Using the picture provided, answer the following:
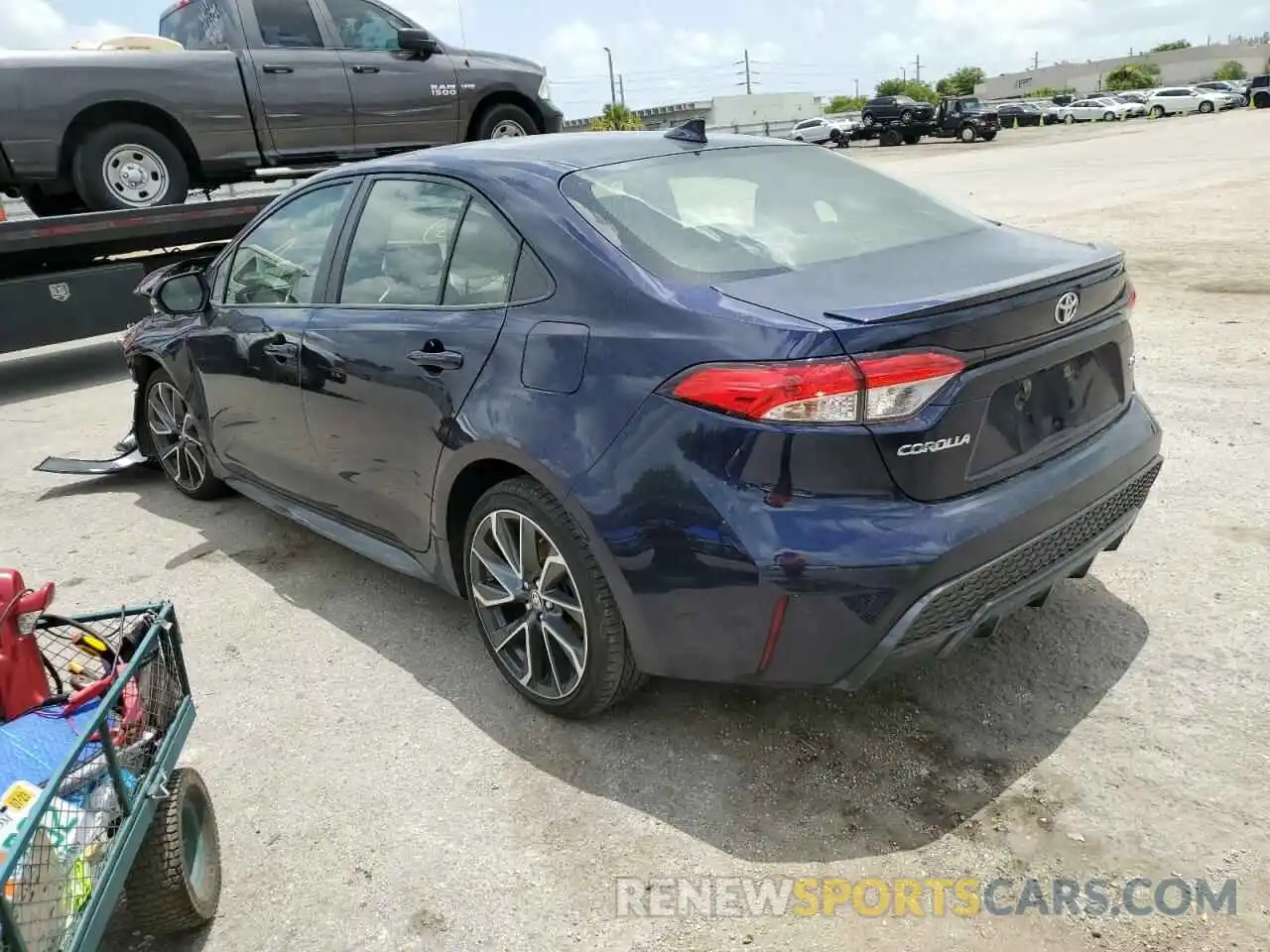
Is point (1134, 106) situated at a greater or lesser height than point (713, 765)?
lesser

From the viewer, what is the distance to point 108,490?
5.49m

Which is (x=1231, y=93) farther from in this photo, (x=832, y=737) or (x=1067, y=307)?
(x=832, y=737)

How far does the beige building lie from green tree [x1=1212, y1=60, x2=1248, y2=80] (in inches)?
57.7

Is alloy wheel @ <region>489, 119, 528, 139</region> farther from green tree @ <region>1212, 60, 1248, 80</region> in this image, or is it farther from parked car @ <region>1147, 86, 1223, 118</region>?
green tree @ <region>1212, 60, 1248, 80</region>

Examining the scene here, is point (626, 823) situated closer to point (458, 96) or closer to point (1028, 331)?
point (1028, 331)

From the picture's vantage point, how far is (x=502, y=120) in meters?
9.52

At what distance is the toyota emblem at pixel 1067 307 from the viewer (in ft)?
8.29

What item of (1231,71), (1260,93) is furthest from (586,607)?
(1231,71)

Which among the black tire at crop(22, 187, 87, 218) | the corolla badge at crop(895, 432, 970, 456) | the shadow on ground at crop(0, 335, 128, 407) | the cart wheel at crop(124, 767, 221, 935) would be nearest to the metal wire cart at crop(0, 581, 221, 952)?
the cart wheel at crop(124, 767, 221, 935)

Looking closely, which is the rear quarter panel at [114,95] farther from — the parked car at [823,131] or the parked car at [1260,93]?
the parked car at [1260,93]

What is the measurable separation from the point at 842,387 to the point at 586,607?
934mm

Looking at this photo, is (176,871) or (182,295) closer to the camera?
(176,871)

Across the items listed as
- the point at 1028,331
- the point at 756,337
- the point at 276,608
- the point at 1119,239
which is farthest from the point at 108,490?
the point at 1119,239

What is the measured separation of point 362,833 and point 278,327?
2023 mm
